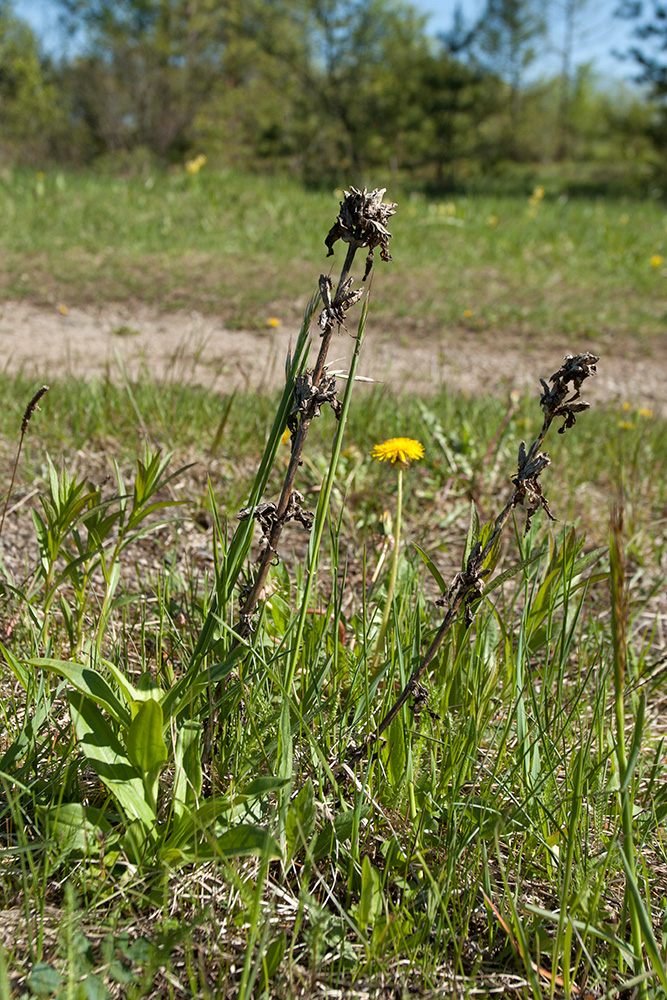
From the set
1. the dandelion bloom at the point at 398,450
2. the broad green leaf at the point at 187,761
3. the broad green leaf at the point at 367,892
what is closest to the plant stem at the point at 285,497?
the broad green leaf at the point at 187,761

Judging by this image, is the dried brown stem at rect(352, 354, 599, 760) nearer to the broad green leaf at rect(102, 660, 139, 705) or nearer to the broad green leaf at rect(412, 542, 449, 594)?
the broad green leaf at rect(412, 542, 449, 594)

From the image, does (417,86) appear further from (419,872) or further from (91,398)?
(419,872)

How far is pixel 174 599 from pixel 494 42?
1967 centimetres

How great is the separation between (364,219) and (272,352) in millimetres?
4072

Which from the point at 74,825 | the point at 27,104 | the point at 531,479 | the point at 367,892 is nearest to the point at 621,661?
the point at 531,479

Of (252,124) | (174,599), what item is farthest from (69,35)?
(174,599)

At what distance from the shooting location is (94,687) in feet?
3.85

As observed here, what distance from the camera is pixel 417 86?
52.4ft

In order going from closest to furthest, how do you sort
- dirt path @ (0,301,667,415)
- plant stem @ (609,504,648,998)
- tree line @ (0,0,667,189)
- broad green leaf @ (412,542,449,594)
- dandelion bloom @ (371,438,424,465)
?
plant stem @ (609,504,648,998)
broad green leaf @ (412,542,449,594)
dandelion bloom @ (371,438,424,465)
dirt path @ (0,301,667,415)
tree line @ (0,0,667,189)

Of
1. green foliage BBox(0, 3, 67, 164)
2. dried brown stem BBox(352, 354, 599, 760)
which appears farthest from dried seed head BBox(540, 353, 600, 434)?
green foliage BBox(0, 3, 67, 164)

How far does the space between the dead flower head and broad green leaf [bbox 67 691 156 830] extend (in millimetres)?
775

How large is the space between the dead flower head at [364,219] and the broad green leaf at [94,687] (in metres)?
0.71

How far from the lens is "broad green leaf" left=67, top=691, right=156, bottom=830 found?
1.16m

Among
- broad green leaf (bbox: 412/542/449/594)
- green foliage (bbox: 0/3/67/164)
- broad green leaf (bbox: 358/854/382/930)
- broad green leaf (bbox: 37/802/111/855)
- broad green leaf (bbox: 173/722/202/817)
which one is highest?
green foliage (bbox: 0/3/67/164)
